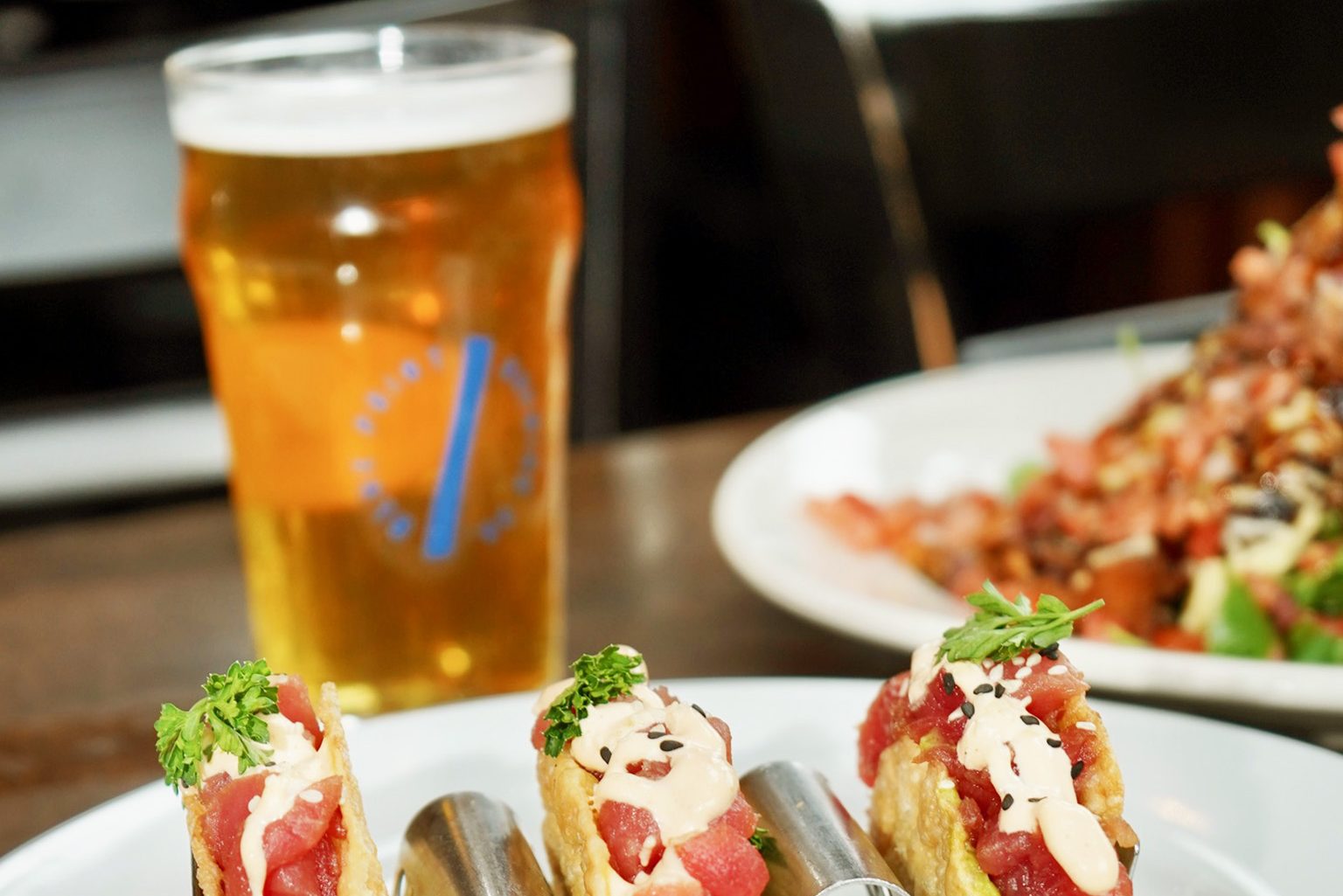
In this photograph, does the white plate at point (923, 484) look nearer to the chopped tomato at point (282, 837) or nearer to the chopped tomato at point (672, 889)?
the chopped tomato at point (672, 889)

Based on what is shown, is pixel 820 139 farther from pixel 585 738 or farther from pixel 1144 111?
pixel 585 738

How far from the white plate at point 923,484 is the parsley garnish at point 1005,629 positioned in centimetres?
34

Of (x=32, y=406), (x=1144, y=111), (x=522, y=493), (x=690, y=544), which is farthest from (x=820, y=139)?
(x=522, y=493)

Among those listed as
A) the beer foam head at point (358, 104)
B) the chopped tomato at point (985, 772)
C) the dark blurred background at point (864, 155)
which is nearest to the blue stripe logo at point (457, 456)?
the beer foam head at point (358, 104)

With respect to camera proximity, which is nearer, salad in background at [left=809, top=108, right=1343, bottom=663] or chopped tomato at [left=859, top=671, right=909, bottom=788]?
chopped tomato at [left=859, top=671, right=909, bottom=788]

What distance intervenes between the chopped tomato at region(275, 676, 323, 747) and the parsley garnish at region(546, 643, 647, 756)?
19 cm

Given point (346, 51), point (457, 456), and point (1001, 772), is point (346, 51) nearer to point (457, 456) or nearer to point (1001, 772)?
point (457, 456)

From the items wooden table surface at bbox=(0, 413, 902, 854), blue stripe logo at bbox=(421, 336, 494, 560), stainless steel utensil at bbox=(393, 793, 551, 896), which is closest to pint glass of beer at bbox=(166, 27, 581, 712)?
blue stripe logo at bbox=(421, 336, 494, 560)

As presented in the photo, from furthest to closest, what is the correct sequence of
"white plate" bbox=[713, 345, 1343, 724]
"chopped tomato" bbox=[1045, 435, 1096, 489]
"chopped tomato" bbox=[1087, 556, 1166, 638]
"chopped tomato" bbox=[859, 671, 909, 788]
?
"chopped tomato" bbox=[1045, 435, 1096, 489]
"chopped tomato" bbox=[1087, 556, 1166, 638]
"white plate" bbox=[713, 345, 1343, 724]
"chopped tomato" bbox=[859, 671, 909, 788]

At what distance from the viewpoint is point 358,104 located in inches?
59.2

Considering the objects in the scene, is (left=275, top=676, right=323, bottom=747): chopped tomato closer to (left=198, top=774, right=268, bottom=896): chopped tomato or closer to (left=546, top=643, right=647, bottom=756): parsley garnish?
(left=198, top=774, right=268, bottom=896): chopped tomato

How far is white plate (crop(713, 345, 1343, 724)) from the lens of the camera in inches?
57.1

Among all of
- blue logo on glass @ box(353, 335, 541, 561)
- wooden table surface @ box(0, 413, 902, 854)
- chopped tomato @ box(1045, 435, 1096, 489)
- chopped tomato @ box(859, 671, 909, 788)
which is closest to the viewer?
chopped tomato @ box(859, 671, 909, 788)

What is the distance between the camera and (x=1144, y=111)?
14.7 feet
